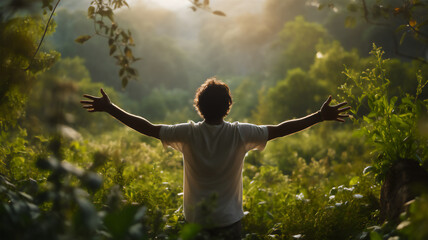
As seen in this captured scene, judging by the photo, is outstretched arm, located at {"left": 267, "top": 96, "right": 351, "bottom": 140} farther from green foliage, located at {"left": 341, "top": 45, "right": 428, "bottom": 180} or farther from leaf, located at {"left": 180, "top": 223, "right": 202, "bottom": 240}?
leaf, located at {"left": 180, "top": 223, "right": 202, "bottom": 240}

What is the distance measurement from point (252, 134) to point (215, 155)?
0.78ft

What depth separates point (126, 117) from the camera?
6.40 ft

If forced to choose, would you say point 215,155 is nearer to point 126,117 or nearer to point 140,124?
point 140,124

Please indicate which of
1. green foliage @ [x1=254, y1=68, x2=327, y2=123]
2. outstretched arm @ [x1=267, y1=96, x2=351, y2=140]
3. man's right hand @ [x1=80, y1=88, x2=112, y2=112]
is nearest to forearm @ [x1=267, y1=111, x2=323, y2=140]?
outstretched arm @ [x1=267, y1=96, x2=351, y2=140]

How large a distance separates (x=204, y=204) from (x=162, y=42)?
151ft

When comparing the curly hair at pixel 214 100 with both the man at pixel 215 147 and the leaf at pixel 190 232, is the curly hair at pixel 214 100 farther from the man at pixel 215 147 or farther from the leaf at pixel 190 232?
the leaf at pixel 190 232

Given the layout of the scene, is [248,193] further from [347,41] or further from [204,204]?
[347,41]

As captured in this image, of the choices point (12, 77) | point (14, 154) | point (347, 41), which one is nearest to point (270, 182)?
point (14, 154)

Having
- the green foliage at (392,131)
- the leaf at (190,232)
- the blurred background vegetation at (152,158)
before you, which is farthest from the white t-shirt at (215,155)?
the leaf at (190,232)

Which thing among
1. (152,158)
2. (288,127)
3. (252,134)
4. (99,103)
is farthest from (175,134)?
(152,158)

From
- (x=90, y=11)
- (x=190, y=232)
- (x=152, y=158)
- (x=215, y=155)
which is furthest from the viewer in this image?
(x=152, y=158)

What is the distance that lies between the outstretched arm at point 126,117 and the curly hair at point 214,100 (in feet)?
0.92

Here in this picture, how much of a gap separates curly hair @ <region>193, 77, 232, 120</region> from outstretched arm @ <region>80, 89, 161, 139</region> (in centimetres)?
28

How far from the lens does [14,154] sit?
110 inches
